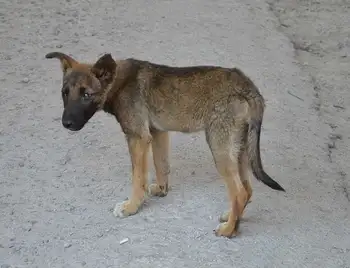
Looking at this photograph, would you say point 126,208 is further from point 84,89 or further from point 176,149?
point 176,149

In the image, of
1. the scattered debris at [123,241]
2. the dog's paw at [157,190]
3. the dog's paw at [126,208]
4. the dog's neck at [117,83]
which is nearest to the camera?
the scattered debris at [123,241]

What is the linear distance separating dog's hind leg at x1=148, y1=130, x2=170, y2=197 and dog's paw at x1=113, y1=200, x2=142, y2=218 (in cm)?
29

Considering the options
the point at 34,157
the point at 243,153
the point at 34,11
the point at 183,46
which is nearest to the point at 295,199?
the point at 243,153

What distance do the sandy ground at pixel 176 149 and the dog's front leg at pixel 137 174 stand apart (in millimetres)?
86

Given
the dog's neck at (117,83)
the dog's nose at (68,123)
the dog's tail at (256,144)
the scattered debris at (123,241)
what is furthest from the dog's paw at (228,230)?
the dog's nose at (68,123)

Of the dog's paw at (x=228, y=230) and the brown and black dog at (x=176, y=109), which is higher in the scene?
the brown and black dog at (x=176, y=109)

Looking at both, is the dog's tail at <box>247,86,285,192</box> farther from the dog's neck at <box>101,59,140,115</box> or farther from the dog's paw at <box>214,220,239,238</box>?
the dog's neck at <box>101,59,140,115</box>

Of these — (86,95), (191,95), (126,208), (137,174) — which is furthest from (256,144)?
(86,95)

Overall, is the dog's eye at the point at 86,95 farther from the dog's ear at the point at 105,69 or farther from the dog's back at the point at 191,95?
the dog's back at the point at 191,95

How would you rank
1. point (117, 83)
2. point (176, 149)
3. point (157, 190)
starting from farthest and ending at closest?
point (176, 149) → point (157, 190) → point (117, 83)

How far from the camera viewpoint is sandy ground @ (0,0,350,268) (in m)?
4.88

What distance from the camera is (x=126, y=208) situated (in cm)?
521

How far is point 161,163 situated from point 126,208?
0.53 meters

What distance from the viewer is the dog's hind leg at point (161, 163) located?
551cm
